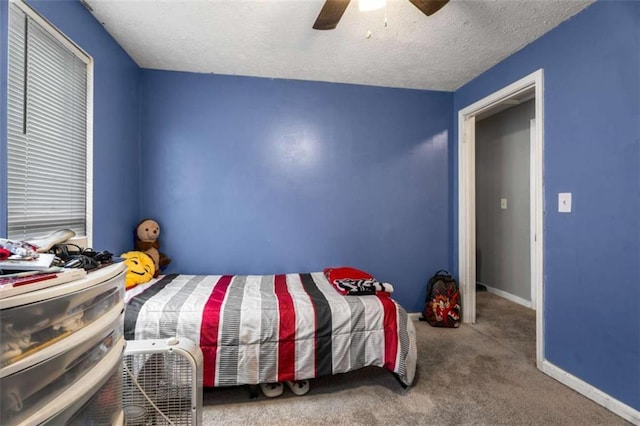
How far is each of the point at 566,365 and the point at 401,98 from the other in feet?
8.64

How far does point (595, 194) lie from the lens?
5.79ft

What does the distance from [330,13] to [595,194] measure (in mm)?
1955

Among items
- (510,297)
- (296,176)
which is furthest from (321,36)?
(510,297)

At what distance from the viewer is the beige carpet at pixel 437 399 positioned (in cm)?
160

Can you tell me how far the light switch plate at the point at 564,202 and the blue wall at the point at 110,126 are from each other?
10.5 feet

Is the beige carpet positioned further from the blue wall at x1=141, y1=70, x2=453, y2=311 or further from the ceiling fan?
the ceiling fan

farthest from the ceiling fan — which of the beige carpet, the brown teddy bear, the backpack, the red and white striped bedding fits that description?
the backpack

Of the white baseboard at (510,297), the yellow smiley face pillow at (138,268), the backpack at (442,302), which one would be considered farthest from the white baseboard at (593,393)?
the yellow smiley face pillow at (138,268)

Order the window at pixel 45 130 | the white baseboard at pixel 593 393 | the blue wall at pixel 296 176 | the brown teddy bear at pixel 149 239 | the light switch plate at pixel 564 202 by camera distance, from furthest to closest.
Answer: the blue wall at pixel 296 176 → the brown teddy bear at pixel 149 239 → the light switch plate at pixel 564 202 → the white baseboard at pixel 593 393 → the window at pixel 45 130

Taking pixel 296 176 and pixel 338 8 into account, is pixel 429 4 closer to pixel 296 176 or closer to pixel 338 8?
pixel 338 8

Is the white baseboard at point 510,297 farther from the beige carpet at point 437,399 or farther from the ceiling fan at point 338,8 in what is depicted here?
the ceiling fan at point 338,8

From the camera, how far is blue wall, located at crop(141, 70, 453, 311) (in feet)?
8.69

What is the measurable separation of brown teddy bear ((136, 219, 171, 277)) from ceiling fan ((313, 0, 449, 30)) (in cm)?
208

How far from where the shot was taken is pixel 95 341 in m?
0.85
